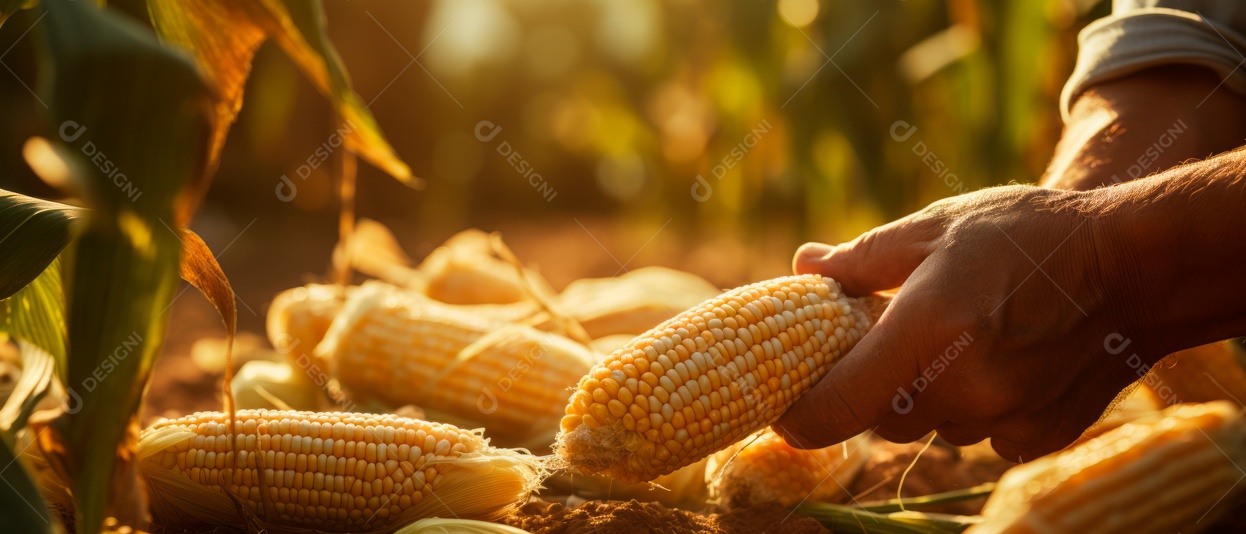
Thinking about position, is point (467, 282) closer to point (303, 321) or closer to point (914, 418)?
point (303, 321)

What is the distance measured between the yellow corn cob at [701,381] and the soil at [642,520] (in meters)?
0.08

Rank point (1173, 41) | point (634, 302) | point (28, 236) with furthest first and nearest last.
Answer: point (634, 302)
point (1173, 41)
point (28, 236)

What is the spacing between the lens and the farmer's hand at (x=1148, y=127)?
80.2 inches

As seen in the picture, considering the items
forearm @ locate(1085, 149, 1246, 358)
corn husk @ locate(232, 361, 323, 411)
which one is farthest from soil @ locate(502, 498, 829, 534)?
corn husk @ locate(232, 361, 323, 411)

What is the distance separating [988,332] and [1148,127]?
3.09 feet

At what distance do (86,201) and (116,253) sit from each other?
0.39 feet

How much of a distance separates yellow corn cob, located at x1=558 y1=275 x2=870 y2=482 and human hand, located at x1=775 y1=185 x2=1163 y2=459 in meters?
0.08

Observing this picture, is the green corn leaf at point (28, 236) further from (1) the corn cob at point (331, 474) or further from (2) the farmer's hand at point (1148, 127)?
(2) the farmer's hand at point (1148, 127)

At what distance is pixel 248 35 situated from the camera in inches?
59.2

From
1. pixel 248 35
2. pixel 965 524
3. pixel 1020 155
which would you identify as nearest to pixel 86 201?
pixel 248 35

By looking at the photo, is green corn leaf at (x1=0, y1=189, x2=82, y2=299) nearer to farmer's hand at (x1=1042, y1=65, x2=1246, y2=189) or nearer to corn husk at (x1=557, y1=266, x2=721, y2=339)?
corn husk at (x1=557, y1=266, x2=721, y2=339)

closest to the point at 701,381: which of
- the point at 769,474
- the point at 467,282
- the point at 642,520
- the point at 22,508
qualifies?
the point at 642,520

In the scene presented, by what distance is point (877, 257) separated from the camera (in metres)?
1.72

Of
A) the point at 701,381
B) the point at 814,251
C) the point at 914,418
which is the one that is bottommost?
the point at 914,418
